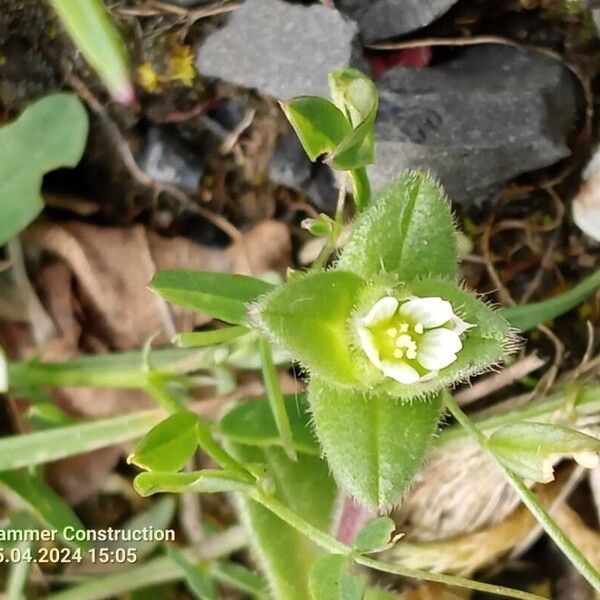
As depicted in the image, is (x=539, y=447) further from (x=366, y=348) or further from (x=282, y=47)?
(x=282, y=47)

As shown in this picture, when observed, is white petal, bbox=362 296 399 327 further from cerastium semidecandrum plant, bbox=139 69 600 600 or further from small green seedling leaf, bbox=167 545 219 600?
small green seedling leaf, bbox=167 545 219 600

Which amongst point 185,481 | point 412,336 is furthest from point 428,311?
point 185,481

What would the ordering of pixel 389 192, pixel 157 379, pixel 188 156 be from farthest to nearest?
pixel 188 156, pixel 157 379, pixel 389 192

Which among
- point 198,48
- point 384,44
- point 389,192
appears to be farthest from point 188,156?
point 389,192

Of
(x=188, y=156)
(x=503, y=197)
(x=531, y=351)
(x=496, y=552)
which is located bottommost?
(x=496, y=552)

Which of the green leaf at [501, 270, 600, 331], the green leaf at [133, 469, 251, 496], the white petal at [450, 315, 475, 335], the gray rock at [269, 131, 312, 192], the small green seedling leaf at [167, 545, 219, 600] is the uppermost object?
the white petal at [450, 315, 475, 335]

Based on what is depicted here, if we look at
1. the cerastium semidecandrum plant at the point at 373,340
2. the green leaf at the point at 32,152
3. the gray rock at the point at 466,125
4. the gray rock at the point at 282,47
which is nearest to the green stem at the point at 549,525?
the cerastium semidecandrum plant at the point at 373,340

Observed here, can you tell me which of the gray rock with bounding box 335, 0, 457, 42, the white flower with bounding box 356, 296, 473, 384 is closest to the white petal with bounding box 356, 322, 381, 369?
the white flower with bounding box 356, 296, 473, 384

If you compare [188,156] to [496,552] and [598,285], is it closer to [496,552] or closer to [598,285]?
[598,285]
